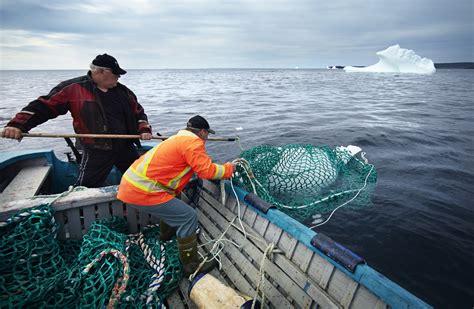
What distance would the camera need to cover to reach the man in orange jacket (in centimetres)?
302

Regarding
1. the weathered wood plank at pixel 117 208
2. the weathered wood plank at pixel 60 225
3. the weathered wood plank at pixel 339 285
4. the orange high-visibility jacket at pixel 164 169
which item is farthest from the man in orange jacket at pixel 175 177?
the weathered wood plank at pixel 339 285

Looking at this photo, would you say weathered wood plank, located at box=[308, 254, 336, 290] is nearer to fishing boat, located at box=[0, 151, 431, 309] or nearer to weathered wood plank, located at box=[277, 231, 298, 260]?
fishing boat, located at box=[0, 151, 431, 309]

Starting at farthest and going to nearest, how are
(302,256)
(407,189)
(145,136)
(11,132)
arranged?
(407,189) < (145,136) < (11,132) < (302,256)

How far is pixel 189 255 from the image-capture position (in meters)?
3.24

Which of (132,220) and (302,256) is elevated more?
(302,256)

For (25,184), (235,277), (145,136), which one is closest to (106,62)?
(145,136)

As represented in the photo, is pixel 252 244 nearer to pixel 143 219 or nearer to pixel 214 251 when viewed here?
pixel 214 251

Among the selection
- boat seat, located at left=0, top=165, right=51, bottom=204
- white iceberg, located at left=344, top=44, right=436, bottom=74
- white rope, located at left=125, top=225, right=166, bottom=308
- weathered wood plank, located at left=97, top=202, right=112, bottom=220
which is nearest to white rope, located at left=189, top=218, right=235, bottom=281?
white rope, located at left=125, top=225, right=166, bottom=308

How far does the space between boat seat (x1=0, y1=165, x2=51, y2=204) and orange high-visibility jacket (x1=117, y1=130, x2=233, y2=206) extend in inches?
68.7

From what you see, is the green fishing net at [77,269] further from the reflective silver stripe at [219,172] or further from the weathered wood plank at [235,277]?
the reflective silver stripe at [219,172]

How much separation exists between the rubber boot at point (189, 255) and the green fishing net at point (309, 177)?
2314 millimetres

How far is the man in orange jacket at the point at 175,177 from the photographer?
3022mm

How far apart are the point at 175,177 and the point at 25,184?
272cm

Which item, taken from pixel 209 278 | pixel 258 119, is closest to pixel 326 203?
pixel 209 278
